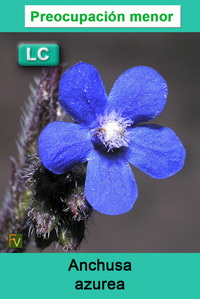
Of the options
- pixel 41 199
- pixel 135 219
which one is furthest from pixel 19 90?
pixel 41 199

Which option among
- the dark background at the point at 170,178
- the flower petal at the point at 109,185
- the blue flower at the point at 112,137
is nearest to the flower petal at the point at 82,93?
the blue flower at the point at 112,137

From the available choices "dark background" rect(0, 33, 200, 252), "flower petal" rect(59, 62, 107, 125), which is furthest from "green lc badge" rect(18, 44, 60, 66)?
"dark background" rect(0, 33, 200, 252)

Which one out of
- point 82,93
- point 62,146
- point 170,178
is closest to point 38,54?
point 82,93

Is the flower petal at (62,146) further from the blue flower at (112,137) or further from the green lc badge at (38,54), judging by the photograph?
the green lc badge at (38,54)

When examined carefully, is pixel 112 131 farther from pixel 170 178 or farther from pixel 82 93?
pixel 170 178

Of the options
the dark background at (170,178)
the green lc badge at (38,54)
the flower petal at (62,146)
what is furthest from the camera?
the dark background at (170,178)

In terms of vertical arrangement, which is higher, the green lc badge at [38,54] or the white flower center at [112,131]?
the green lc badge at [38,54]

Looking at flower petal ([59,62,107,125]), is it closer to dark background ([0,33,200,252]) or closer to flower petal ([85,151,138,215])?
flower petal ([85,151,138,215])

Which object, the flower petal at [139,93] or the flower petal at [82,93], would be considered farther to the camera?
the flower petal at [139,93]
